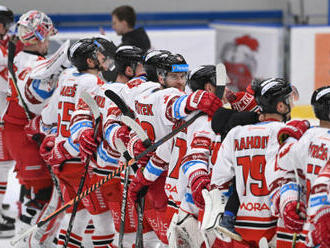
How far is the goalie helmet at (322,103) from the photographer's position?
3023 millimetres

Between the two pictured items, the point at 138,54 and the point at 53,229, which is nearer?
the point at 138,54

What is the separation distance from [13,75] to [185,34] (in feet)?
14.7

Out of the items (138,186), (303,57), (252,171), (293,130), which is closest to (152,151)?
(138,186)

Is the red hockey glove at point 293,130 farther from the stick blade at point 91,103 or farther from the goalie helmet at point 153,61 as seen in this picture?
the stick blade at point 91,103

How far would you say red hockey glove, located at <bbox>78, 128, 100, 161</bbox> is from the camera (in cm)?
429

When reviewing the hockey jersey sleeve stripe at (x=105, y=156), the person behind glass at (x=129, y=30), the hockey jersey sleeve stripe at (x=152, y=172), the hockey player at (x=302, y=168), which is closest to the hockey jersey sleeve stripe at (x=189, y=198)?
the hockey jersey sleeve stripe at (x=152, y=172)

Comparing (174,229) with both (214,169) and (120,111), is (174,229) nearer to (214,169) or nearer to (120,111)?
(214,169)

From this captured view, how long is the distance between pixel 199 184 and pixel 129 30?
308 cm

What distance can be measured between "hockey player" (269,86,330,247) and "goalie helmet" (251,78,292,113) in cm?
17

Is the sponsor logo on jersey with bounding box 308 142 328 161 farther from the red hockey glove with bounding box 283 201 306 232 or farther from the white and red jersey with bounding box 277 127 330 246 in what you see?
the red hockey glove with bounding box 283 201 306 232

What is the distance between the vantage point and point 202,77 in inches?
148

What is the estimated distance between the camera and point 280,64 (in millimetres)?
10047

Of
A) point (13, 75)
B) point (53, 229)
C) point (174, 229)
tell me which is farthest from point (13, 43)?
point (174, 229)

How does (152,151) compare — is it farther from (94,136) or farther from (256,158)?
(256,158)
